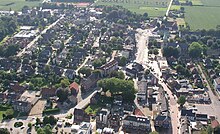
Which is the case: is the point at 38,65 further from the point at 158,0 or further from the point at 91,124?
the point at 158,0

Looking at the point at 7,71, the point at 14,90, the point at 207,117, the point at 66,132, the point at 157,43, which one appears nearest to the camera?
the point at 66,132

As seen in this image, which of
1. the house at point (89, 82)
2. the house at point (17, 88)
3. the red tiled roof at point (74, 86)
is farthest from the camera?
the house at point (89, 82)

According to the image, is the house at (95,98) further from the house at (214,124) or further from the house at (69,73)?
the house at (214,124)

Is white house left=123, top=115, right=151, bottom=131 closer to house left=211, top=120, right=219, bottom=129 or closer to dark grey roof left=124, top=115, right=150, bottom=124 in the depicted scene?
dark grey roof left=124, top=115, right=150, bottom=124

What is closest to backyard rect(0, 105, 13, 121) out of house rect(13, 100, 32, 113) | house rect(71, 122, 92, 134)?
house rect(13, 100, 32, 113)

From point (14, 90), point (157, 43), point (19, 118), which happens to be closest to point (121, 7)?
point (157, 43)

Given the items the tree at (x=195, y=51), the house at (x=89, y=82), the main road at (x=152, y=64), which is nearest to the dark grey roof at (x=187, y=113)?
the main road at (x=152, y=64)

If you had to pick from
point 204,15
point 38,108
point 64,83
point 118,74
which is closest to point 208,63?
point 118,74
